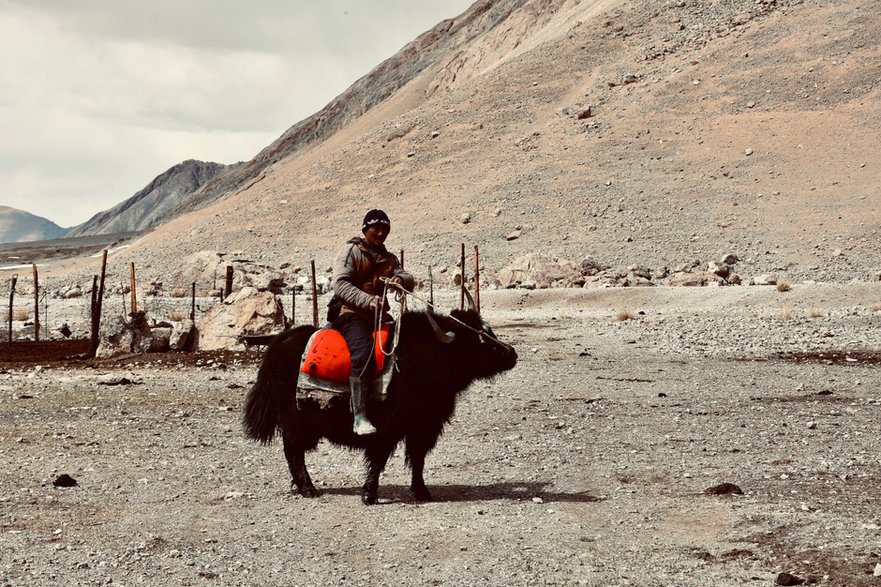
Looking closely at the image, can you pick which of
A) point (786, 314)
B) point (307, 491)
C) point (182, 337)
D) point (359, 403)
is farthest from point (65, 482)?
point (786, 314)

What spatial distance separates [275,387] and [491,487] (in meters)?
1.80

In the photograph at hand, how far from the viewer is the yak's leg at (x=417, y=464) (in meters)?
7.73

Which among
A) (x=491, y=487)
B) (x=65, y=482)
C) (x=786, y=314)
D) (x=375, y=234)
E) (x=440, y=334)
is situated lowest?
(x=491, y=487)

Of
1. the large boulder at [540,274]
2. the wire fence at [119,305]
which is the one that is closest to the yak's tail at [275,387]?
the wire fence at [119,305]

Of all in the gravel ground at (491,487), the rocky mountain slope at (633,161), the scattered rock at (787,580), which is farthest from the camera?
the rocky mountain slope at (633,161)

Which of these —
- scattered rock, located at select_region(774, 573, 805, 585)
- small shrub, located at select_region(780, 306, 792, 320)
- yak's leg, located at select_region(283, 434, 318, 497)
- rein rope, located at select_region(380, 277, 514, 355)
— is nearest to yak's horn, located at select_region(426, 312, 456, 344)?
rein rope, located at select_region(380, 277, 514, 355)

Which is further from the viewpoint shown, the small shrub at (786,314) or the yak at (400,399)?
the small shrub at (786,314)

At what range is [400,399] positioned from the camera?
7738mm

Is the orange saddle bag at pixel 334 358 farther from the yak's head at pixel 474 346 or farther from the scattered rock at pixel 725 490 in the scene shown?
the scattered rock at pixel 725 490

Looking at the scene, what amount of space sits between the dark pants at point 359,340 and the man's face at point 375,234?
597mm

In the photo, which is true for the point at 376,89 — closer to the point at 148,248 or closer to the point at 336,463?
the point at 148,248

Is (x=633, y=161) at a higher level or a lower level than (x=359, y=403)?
higher

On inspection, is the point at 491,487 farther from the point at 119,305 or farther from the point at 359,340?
the point at 119,305

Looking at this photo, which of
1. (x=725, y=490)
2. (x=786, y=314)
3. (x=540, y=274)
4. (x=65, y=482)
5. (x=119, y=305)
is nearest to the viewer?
(x=725, y=490)
